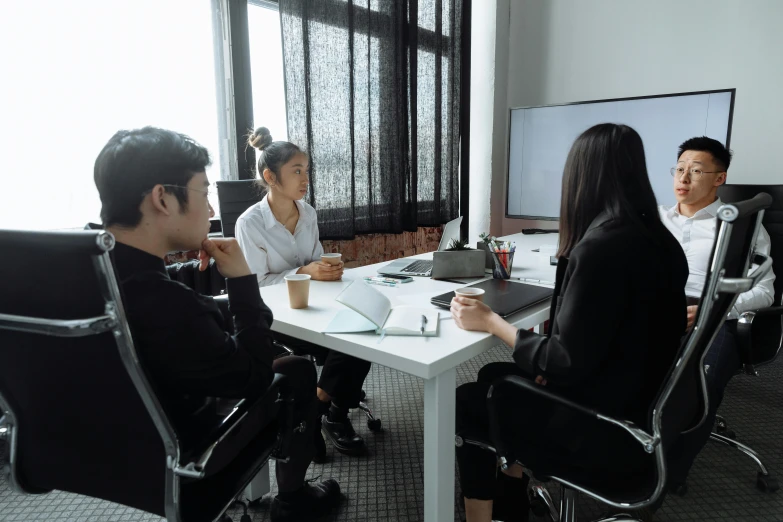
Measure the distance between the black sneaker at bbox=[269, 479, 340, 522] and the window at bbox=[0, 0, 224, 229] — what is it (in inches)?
51.3

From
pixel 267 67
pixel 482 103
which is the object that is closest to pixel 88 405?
pixel 267 67

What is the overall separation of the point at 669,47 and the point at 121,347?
3690mm

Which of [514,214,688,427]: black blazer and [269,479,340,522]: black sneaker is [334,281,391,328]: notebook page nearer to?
[514,214,688,427]: black blazer

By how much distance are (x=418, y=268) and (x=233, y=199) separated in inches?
36.6

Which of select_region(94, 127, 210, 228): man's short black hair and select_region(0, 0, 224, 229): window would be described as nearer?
select_region(94, 127, 210, 228): man's short black hair

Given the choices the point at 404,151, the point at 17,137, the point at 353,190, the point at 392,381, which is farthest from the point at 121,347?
the point at 404,151

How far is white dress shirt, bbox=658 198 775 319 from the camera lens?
1830 mm

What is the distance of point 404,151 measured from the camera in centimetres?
341

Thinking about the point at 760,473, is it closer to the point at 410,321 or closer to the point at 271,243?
the point at 410,321

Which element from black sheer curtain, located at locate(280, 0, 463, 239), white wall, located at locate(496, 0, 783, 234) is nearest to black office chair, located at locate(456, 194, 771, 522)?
black sheer curtain, located at locate(280, 0, 463, 239)

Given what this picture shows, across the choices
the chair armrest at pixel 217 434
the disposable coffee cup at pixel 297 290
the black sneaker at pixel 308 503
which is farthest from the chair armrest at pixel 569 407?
the black sneaker at pixel 308 503

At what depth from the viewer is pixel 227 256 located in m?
1.16

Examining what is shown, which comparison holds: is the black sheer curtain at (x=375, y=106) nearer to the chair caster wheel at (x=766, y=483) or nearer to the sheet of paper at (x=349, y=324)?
the sheet of paper at (x=349, y=324)

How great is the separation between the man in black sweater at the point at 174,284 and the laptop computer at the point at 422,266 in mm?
845
